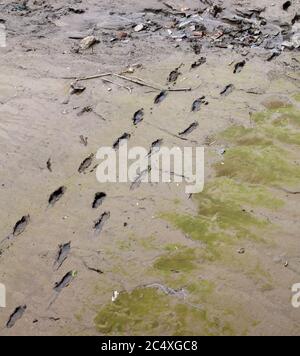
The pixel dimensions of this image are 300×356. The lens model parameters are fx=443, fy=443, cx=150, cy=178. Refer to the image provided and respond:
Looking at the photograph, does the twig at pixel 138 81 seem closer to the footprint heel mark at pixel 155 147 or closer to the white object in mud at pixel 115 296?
the footprint heel mark at pixel 155 147

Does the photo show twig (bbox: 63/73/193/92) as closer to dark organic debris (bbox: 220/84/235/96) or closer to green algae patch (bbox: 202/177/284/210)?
dark organic debris (bbox: 220/84/235/96)

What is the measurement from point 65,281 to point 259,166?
1982mm

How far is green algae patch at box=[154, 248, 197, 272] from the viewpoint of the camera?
3.40 m

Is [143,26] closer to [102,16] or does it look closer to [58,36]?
A: [102,16]

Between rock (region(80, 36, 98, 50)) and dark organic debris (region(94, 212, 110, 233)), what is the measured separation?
2.74m

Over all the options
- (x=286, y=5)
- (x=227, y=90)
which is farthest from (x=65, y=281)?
(x=286, y=5)

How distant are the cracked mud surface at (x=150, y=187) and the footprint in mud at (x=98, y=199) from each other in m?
0.01

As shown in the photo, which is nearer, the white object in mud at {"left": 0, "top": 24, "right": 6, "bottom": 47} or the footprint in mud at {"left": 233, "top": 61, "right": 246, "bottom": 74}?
the footprint in mud at {"left": 233, "top": 61, "right": 246, "bottom": 74}

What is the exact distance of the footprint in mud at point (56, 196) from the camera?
3.96 meters

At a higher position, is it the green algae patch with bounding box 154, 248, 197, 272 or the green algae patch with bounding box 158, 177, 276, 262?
the green algae patch with bounding box 158, 177, 276, 262

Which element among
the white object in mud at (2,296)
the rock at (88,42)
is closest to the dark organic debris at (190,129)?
the rock at (88,42)

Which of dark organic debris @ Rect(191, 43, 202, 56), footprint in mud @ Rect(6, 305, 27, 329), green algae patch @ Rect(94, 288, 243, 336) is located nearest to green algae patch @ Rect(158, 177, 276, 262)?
green algae patch @ Rect(94, 288, 243, 336)

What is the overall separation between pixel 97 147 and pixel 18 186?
85cm

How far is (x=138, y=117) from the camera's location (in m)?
4.67
